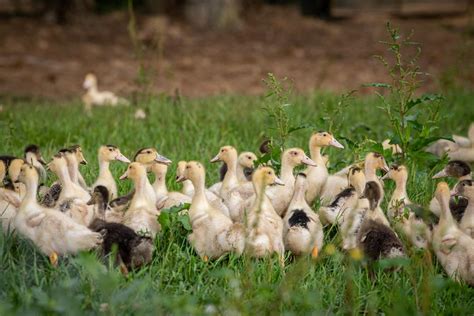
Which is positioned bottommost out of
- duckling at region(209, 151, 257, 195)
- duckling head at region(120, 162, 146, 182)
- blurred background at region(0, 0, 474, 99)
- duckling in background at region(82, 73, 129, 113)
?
blurred background at region(0, 0, 474, 99)

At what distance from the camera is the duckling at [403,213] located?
5230 mm

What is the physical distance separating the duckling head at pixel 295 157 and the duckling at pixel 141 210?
37.5 inches

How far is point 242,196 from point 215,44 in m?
9.94

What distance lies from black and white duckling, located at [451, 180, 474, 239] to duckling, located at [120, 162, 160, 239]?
174 centimetres

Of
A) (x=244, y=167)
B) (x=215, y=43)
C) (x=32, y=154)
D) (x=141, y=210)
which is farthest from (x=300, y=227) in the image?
(x=215, y=43)

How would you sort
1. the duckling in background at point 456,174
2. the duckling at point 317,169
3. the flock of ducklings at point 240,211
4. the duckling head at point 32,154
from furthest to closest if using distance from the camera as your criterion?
1. the duckling head at point 32,154
2. the duckling at point 317,169
3. the duckling in background at point 456,174
4. the flock of ducklings at point 240,211

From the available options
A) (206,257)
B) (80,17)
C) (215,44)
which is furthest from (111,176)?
(80,17)

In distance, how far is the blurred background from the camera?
42.3 ft

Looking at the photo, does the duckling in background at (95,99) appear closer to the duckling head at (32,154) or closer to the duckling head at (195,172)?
the duckling head at (32,154)

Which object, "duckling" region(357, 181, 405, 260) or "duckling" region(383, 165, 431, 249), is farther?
"duckling" region(383, 165, 431, 249)

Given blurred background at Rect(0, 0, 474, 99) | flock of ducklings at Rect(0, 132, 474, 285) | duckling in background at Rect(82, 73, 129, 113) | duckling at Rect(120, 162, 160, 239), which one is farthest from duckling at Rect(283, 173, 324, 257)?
blurred background at Rect(0, 0, 474, 99)

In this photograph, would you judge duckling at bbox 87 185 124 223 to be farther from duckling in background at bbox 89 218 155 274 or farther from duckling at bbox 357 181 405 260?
duckling at bbox 357 181 405 260

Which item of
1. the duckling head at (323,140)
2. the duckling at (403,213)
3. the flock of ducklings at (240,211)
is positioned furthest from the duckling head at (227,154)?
the duckling at (403,213)

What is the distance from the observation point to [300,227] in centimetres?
516
